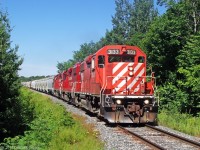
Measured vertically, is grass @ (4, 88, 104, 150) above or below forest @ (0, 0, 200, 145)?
below

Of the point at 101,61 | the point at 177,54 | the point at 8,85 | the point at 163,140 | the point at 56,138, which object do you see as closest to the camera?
the point at 56,138

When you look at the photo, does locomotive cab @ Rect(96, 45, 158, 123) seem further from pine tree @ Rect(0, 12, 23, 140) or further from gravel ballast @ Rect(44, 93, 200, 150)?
pine tree @ Rect(0, 12, 23, 140)

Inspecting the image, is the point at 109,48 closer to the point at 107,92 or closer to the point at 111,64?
the point at 111,64

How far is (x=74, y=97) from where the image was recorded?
26.8 meters

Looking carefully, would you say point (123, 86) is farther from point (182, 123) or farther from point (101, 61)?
point (182, 123)

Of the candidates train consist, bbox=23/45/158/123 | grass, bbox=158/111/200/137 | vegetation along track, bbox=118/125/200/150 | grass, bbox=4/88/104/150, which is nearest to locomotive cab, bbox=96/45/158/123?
train consist, bbox=23/45/158/123

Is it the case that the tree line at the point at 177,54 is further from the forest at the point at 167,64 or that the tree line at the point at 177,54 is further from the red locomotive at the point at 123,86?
the red locomotive at the point at 123,86

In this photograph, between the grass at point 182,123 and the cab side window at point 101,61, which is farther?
the cab side window at point 101,61

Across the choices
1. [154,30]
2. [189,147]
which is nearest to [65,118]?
[189,147]

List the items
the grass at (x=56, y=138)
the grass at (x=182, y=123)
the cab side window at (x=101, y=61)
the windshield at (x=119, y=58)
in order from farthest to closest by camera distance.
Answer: the cab side window at (x=101, y=61) < the windshield at (x=119, y=58) < the grass at (x=182, y=123) < the grass at (x=56, y=138)

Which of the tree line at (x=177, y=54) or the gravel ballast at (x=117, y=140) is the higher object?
the tree line at (x=177, y=54)

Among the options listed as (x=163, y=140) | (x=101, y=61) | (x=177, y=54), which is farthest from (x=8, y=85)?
(x=177, y=54)

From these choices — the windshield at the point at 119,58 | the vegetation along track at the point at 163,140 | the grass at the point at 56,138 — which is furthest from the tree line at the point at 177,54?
the grass at the point at 56,138

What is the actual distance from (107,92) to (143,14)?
52.7 m
